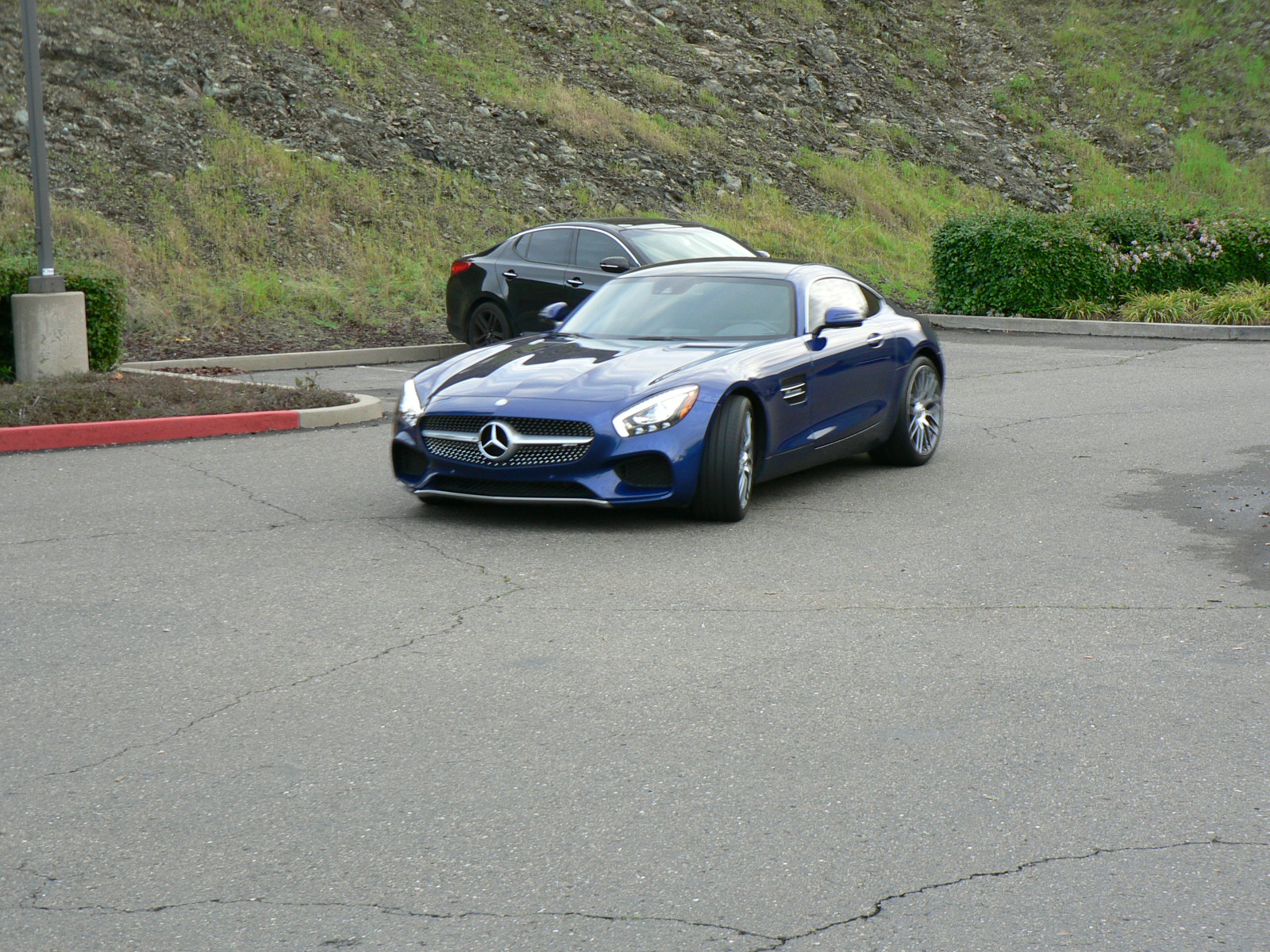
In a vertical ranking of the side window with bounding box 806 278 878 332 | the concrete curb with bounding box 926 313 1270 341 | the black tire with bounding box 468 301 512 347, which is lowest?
the concrete curb with bounding box 926 313 1270 341

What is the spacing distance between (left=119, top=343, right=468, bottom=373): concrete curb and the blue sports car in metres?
7.72

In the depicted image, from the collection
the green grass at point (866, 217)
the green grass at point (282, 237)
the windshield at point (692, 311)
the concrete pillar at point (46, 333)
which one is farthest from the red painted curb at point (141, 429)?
the green grass at point (866, 217)

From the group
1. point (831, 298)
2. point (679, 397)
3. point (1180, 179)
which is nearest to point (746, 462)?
point (679, 397)

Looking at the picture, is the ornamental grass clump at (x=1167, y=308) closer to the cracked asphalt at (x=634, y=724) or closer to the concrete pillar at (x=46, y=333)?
the cracked asphalt at (x=634, y=724)

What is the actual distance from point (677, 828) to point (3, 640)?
10.2 feet

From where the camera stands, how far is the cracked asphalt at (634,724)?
3.43m

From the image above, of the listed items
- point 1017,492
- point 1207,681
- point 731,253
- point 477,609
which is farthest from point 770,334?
point 731,253

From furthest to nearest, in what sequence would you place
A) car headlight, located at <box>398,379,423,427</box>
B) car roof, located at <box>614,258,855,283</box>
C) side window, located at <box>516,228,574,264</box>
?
side window, located at <box>516,228,574,264</box>, car roof, located at <box>614,258,855,283</box>, car headlight, located at <box>398,379,423,427</box>

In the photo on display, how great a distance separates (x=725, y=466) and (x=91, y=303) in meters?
8.20

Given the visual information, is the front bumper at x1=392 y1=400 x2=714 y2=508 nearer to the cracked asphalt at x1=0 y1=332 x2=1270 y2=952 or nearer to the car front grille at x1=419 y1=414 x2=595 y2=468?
the car front grille at x1=419 y1=414 x2=595 y2=468

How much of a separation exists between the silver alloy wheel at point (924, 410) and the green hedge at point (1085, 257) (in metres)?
12.5

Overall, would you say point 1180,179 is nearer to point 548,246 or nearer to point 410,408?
point 548,246

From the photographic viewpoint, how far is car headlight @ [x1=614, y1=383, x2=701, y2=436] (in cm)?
756

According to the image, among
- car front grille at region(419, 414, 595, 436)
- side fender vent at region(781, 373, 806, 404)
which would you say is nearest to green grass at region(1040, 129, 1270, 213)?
side fender vent at region(781, 373, 806, 404)
